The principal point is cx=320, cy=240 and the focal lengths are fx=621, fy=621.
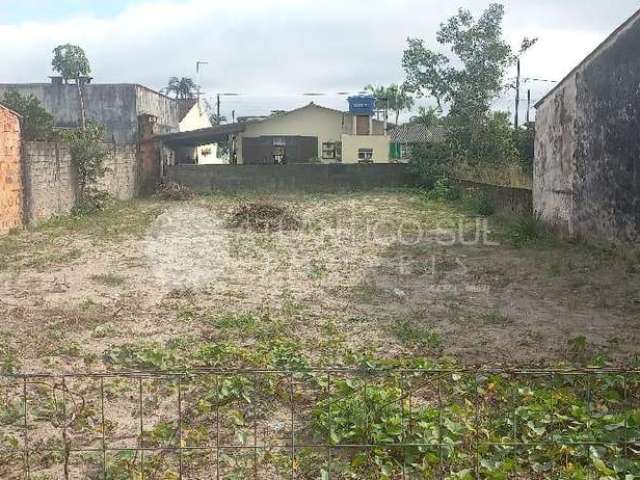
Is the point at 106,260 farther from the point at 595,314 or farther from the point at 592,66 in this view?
the point at 592,66

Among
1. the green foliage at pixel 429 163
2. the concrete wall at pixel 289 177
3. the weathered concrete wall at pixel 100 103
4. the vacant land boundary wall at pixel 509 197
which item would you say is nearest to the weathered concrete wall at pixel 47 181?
the concrete wall at pixel 289 177

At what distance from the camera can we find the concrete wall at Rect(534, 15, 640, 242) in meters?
10.4

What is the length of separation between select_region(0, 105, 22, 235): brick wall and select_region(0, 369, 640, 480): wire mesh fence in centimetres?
946

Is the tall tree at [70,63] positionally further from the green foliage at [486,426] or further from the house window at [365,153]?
the green foliage at [486,426]

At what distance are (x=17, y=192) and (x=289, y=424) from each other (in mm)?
11867

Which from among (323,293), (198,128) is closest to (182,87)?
(198,128)

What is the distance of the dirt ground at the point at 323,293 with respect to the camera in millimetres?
6277

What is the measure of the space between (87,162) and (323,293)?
38.2 feet

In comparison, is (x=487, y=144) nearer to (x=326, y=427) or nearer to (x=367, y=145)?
(x=367, y=145)

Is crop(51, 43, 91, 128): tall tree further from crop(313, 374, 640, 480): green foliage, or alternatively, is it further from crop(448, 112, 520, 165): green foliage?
crop(313, 374, 640, 480): green foliage

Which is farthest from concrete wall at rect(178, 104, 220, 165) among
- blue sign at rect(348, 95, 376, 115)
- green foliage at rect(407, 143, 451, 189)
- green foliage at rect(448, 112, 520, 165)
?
green foliage at rect(448, 112, 520, 165)

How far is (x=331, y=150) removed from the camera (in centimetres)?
3606

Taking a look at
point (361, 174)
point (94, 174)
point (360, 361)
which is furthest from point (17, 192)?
point (361, 174)

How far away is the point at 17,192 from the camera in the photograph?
14047mm
